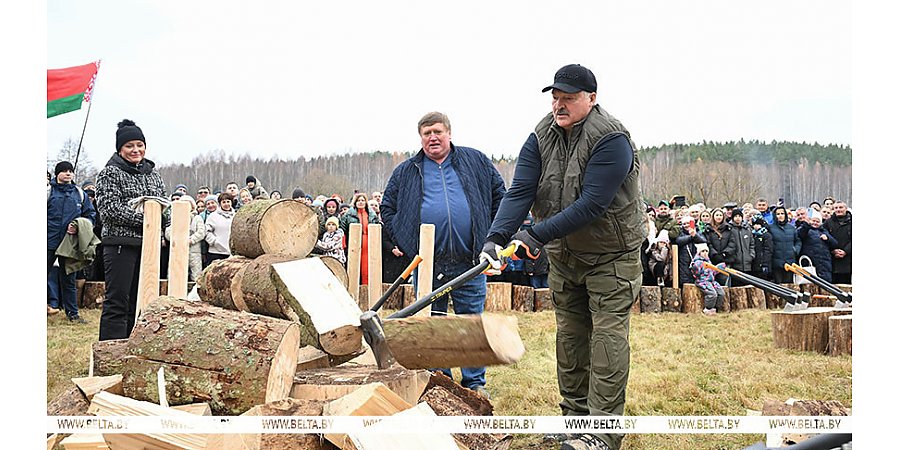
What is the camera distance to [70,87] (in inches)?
131

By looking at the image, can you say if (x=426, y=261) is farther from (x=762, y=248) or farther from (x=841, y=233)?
(x=841, y=233)

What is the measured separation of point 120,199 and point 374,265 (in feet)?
4.86

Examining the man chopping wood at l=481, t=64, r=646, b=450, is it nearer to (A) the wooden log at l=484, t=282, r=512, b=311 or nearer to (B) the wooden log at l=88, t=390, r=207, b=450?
(B) the wooden log at l=88, t=390, r=207, b=450

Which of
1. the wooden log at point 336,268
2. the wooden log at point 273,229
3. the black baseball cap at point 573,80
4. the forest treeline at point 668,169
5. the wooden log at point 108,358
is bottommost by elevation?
the wooden log at point 108,358

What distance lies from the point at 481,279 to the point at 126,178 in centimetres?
201

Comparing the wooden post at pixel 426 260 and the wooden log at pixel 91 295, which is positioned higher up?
the wooden post at pixel 426 260

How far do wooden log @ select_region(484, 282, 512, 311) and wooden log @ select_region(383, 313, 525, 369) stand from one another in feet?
15.6

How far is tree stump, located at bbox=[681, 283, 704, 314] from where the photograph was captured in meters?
7.71

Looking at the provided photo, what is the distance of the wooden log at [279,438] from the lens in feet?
7.54

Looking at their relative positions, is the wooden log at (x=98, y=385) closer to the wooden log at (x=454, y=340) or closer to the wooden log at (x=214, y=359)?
the wooden log at (x=214, y=359)

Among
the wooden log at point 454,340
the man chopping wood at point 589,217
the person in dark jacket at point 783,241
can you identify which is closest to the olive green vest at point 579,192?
the man chopping wood at point 589,217

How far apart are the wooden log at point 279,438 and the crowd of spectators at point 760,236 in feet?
16.8

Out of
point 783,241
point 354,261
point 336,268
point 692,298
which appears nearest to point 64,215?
point 354,261
